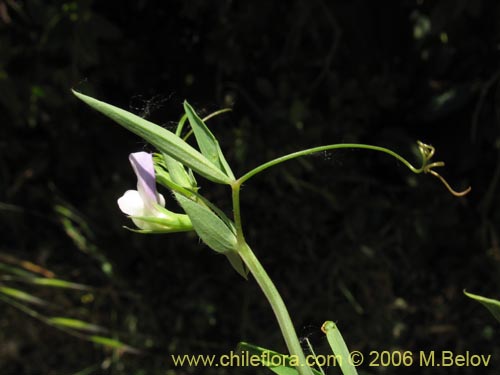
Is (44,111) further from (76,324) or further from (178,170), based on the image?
(178,170)

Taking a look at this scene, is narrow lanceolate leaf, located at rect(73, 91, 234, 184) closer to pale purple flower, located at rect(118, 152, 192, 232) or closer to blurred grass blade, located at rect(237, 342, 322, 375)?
pale purple flower, located at rect(118, 152, 192, 232)

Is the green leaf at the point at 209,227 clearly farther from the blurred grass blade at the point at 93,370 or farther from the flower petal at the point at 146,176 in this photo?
the blurred grass blade at the point at 93,370

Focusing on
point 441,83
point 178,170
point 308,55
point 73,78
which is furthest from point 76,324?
point 178,170

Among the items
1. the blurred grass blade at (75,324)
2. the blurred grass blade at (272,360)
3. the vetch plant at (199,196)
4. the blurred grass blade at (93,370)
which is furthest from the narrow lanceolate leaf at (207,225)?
the blurred grass blade at (93,370)

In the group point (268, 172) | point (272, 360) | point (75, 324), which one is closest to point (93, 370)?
point (75, 324)

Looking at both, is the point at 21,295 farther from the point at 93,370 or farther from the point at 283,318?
the point at 283,318

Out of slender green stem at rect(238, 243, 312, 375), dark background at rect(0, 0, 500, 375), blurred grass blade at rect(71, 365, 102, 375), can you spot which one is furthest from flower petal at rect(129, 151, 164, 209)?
blurred grass blade at rect(71, 365, 102, 375)
